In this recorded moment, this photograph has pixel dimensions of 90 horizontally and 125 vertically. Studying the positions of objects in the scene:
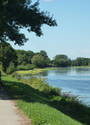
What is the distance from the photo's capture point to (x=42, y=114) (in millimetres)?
14672

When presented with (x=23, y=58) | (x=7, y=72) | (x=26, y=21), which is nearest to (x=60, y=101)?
(x=26, y=21)

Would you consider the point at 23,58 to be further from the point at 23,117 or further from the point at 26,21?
the point at 23,117

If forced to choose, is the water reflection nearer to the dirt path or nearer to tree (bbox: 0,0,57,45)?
tree (bbox: 0,0,57,45)

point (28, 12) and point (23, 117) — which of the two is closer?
point (23, 117)

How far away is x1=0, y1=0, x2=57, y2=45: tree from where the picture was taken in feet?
86.5

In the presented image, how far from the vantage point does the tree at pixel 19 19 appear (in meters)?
26.4

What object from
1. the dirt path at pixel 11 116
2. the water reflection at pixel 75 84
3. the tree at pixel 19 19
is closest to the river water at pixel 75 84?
the water reflection at pixel 75 84

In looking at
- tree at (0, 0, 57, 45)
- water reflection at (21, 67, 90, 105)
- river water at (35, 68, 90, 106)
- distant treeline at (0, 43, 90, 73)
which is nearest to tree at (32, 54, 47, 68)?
distant treeline at (0, 43, 90, 73)

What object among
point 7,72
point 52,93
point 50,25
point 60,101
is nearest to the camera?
point 60,101

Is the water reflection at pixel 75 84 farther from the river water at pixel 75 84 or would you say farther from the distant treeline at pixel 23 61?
the distant treeline at pixel 23 61

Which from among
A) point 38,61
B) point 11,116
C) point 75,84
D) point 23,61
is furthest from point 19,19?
point 38,61

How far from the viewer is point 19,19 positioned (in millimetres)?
27812

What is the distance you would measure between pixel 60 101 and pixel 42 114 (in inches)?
463

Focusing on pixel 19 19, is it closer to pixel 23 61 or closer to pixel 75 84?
pixel 75 84
